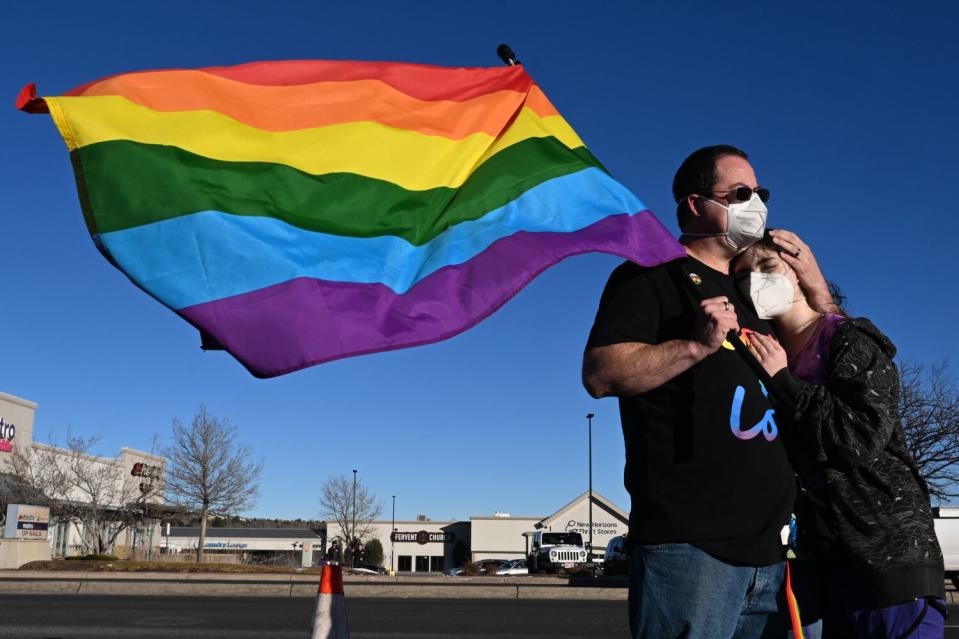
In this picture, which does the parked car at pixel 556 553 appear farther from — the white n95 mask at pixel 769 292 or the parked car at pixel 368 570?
the white n95 mask at pixel 769 292

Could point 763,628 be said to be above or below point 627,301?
below

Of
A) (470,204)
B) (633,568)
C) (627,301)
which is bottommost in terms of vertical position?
(633,568)

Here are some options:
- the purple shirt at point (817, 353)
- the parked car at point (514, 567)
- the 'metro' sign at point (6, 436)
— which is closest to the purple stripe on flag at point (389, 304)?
the purple shirt at point (817, 353)

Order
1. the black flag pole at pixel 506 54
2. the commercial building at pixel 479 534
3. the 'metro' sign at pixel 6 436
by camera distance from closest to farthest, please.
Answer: the black flag pole at pixel 506 54 < the 'metro' sign at pixel 6 436 < the commercial building at pixel 479 534

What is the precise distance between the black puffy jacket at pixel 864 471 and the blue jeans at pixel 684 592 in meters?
0.30

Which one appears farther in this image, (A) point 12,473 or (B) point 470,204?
(A) point 12,473

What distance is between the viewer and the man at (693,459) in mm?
2637

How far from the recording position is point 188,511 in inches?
1604

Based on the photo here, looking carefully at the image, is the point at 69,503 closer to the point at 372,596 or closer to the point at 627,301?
the point at 372,596

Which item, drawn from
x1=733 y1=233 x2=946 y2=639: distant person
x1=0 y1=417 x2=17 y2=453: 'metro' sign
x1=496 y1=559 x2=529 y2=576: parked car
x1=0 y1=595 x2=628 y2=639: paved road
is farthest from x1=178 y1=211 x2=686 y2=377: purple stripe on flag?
x1=496 y1=559 x2=529 y2=576: parked car

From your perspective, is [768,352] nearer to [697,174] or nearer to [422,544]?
[697,174]

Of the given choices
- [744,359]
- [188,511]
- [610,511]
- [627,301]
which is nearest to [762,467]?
[744,359]

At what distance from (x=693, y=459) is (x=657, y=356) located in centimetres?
32

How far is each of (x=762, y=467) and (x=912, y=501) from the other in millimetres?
456
